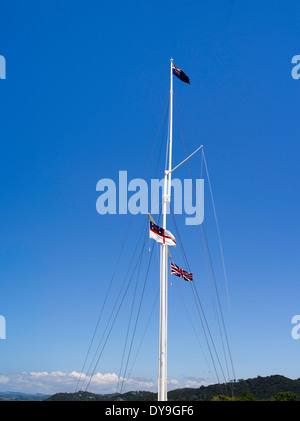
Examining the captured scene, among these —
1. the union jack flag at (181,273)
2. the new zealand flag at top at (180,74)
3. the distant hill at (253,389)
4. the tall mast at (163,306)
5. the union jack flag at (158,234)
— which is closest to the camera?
the tall mast at (163,306)

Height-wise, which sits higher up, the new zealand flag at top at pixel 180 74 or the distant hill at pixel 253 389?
the new zealand flag at top at pixel 180 74

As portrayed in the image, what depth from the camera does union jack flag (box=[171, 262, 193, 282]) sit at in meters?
24.3

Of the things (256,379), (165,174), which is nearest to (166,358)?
(165,174)

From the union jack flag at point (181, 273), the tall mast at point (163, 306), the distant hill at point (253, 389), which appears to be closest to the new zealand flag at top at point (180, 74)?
the tall mast at point (163, 306)

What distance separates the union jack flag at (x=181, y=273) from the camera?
24.3 metres

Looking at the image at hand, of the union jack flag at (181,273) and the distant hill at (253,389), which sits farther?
the distant hill at (253,389)

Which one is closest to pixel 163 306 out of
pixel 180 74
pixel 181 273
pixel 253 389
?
pixel 181 273

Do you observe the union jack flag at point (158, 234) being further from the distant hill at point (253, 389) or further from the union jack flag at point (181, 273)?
the distant hill at point (253, 389)

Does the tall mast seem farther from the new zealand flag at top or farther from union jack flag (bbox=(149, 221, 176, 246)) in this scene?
the new zealand flag at top

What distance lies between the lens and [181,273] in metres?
24.6

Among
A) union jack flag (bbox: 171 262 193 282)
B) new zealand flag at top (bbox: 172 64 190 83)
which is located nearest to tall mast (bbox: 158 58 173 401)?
union jack flag (bbox: 171 262 193 282)
